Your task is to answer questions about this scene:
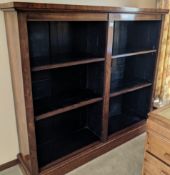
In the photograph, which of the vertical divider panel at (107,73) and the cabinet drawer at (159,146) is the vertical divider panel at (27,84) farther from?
the cabinet drawer at (159,146)

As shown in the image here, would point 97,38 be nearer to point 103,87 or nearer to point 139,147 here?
point 103,87

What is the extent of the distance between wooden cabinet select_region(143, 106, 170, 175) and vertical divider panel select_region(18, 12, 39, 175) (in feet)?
2.73

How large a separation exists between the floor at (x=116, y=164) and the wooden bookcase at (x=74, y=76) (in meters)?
0.07

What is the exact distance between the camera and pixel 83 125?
7.70 feet

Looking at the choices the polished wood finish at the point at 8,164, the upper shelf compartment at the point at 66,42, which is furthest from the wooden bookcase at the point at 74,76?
the polished wood finish at the point at 8,164

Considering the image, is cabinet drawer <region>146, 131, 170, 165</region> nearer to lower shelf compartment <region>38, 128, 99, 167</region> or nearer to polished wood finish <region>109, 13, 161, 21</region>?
lower shelf compartment <region>38, 128, 99, 167</region>

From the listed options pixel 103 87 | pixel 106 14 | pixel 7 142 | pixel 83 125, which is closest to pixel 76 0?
pixel 106 14

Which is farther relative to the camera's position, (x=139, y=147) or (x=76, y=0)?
(x=139, y=147)

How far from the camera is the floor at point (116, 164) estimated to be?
1.90 m

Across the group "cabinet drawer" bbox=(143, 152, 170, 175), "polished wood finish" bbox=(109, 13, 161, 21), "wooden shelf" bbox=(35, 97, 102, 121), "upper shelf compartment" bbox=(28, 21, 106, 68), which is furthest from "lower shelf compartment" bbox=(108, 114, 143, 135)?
"polished wood finish" bbox=(109, 13, 161, 21)

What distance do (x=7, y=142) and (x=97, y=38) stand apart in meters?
1.24

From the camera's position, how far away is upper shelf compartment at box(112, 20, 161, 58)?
2232mm

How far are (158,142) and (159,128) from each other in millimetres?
109

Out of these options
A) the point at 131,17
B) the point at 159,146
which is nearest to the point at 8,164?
the point at 159,146
